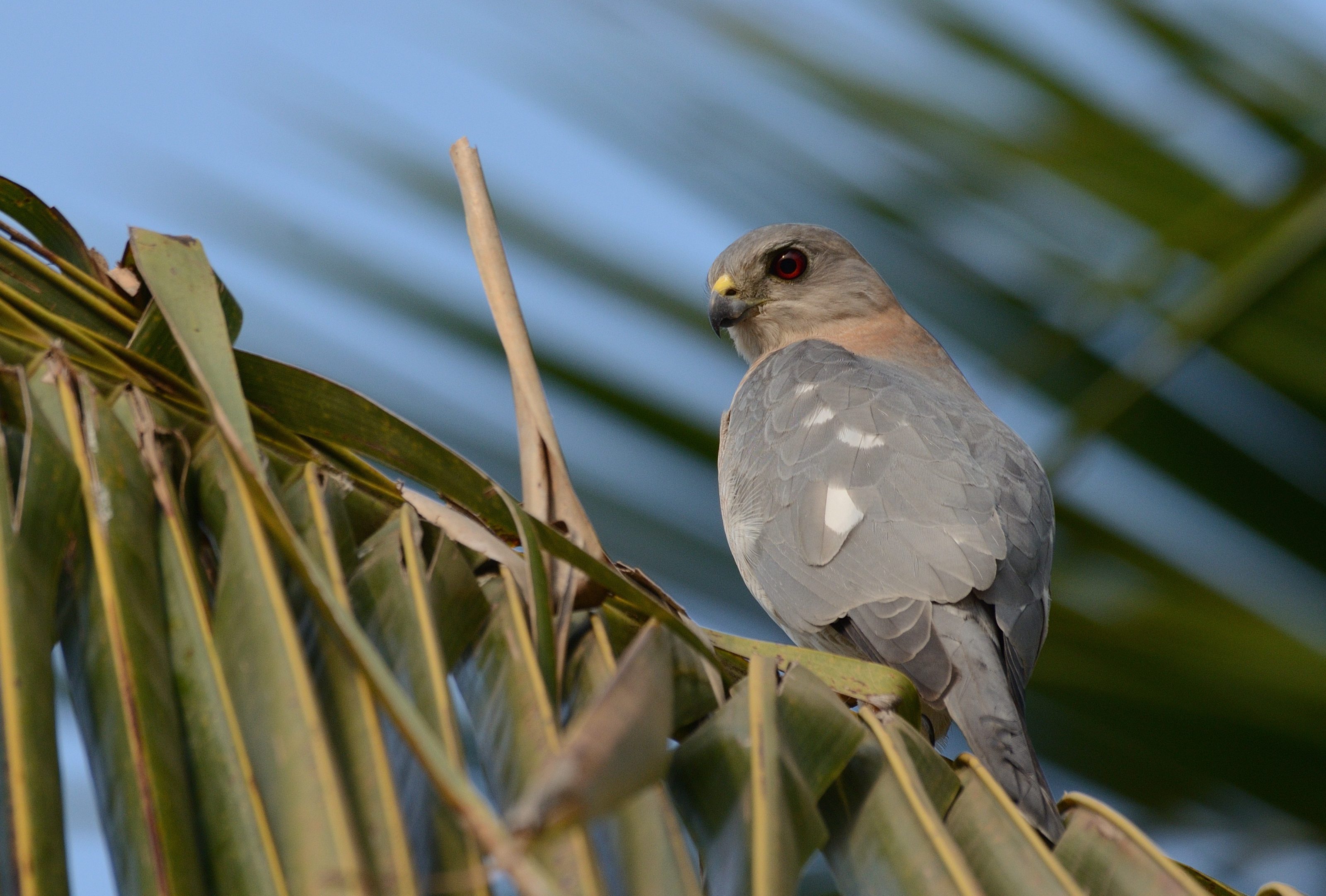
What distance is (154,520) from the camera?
1.30m

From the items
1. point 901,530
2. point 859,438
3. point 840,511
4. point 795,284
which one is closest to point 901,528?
point 901,530

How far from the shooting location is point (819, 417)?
3.69m

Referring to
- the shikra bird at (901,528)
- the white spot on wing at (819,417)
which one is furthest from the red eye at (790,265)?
the white spot on wing at (819,417)

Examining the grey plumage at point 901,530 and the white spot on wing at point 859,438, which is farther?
the white spot on wing at point 859,438

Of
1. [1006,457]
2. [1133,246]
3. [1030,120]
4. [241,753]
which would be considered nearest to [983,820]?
[241,753]

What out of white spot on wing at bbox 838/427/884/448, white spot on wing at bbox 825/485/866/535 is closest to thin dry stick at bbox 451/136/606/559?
white spot on wing at bbox 825/485/866/535

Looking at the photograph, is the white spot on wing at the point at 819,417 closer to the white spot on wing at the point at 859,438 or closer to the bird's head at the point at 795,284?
the white spot on wing at the point at 859,438

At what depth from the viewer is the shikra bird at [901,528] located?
111 inches

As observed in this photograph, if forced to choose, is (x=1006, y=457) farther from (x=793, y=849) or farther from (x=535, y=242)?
(x=793, y=849)

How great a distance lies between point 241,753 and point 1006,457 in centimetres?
283

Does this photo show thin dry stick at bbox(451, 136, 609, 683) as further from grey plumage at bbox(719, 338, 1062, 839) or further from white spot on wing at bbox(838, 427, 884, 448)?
white spot on wing at bbox(838, 427, 884, 448)

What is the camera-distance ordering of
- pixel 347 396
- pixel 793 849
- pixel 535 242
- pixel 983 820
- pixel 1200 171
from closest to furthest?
pixel 793 849 → pixel 983 820 → pixel 347 396 → pixel 1200 171 → pixel 535 242

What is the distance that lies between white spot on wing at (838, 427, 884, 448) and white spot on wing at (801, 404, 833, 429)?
0.10 metres

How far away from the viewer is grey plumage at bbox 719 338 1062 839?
2826 millimetres
